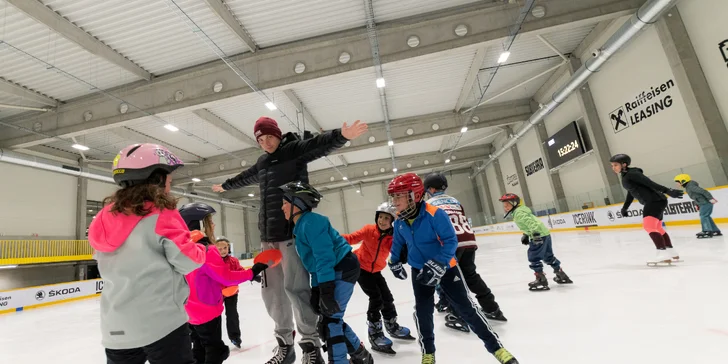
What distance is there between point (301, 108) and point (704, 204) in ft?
39.6

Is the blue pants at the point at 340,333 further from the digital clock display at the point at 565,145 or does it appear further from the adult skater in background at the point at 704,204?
the digital clock display at the point at 565,145

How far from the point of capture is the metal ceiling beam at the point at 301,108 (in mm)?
12273

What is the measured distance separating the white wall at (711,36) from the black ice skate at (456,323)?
1006 cm

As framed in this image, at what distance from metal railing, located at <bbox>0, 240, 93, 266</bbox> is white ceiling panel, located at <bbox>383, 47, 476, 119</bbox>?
42.2ft

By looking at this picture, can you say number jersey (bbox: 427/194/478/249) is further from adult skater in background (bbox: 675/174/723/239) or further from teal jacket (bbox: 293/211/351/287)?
adult skater in background (bbox: 675/174/723/239)

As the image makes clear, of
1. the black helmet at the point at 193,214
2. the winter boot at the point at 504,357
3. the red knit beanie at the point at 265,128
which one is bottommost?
the winter boot at the point at 504,357

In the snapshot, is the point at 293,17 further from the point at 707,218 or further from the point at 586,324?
the point at 707,218

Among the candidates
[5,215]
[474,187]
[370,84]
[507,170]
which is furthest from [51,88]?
[474,187]

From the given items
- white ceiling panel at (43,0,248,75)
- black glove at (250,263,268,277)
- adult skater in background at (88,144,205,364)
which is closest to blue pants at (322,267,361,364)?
black glove at (250,263,268,277)

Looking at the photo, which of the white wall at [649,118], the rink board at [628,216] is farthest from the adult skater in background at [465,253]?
the white wall at [649,118]

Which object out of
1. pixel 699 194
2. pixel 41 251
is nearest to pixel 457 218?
pixel 699 194

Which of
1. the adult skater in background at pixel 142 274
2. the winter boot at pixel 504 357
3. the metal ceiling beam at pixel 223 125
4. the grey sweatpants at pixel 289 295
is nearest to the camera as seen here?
the adult skater in background at pixel 142 274

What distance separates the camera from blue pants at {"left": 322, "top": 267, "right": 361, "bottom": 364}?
6.49 ft

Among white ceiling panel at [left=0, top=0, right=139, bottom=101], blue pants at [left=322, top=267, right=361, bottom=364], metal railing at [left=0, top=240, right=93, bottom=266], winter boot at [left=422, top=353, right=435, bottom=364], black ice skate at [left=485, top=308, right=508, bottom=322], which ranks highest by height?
white ceiling panel at [left=0, top=0, right=139, bottom=101]
